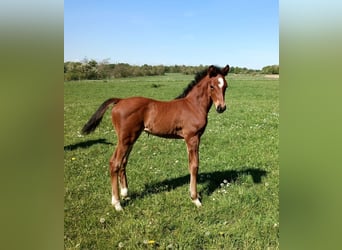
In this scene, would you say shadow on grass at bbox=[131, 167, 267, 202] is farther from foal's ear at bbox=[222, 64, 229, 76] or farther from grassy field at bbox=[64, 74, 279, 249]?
foal's ear at bbox=[222, 64, 229, 76]

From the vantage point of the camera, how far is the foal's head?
261 centimetres

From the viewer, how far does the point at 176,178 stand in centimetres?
294

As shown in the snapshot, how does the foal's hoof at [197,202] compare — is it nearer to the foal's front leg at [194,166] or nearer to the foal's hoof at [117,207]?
the foal's front leg at [194,166]

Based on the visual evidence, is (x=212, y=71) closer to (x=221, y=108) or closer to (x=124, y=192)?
(x=221, y=108)

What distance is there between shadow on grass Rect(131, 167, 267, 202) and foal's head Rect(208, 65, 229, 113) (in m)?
0.65

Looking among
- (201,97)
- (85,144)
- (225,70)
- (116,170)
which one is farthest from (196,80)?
(85,144)

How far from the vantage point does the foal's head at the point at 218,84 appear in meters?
2.61

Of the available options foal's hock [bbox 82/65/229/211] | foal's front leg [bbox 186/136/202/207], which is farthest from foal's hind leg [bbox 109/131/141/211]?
foal's front leg [bbox 186/136/202/207]

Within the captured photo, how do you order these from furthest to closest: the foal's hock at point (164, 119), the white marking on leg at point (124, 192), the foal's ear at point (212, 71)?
the white marking on leg at point (124, 192) < the foal's hock at point (164, 119) < the foal's ear at point (212, 71)

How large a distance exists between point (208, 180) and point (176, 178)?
0.89 feet

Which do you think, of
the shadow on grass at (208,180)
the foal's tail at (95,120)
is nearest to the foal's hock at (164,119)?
the foal's tail at (95,120)
